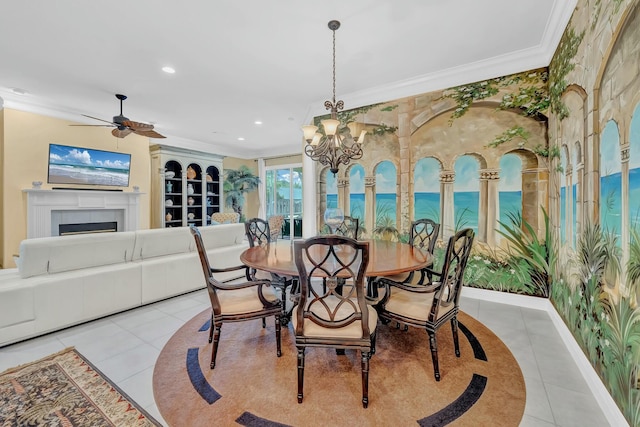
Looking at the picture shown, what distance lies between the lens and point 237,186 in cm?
826

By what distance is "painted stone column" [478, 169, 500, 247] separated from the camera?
325 cm

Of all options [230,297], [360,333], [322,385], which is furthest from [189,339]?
[360,333]

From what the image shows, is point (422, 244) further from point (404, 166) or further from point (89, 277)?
point (89, 277)

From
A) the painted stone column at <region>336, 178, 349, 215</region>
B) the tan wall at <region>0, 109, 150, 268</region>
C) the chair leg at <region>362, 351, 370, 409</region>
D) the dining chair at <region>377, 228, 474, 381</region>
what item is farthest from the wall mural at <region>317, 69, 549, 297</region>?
the tan wall at <region>0, 109, 150, 268</region>

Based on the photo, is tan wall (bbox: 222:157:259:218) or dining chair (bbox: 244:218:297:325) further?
tan wall (bbox: 222:157:259:218)

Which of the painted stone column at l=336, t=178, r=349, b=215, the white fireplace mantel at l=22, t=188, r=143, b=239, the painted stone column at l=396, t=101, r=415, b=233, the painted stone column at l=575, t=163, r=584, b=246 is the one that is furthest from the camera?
the white fireplace mantel at l=22, t=188, r=143, b=239

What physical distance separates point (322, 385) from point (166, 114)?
5.23m

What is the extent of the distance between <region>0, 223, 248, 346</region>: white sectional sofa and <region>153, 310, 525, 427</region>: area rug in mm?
972

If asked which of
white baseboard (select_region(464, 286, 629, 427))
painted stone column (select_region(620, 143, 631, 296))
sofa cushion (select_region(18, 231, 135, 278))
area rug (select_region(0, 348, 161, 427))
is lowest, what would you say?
area rug (select_region(0, 348, 161, 427))

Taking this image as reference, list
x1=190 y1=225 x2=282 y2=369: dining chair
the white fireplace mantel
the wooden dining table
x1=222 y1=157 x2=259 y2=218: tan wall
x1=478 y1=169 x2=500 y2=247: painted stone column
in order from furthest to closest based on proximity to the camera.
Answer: x1=222 y1=157 x2=259 y2=218: tan wall
the white fireplace mantel
x1=478 y1=169 x2=500 y2=247: painted stone column
x1=190 y1=225 x2=282 y2=369: dining chair
the wooden dining table

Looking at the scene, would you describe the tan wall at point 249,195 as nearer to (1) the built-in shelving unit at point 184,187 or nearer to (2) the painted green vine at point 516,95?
(1) the built-in shelving unit at point 184,187

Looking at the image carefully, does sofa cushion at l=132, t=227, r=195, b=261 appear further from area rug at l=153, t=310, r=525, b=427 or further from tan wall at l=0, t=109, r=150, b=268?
tan wall at l=0, t=109, r=150, b=268

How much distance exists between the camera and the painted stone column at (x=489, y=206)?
3.25m

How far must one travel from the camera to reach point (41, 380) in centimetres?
180
